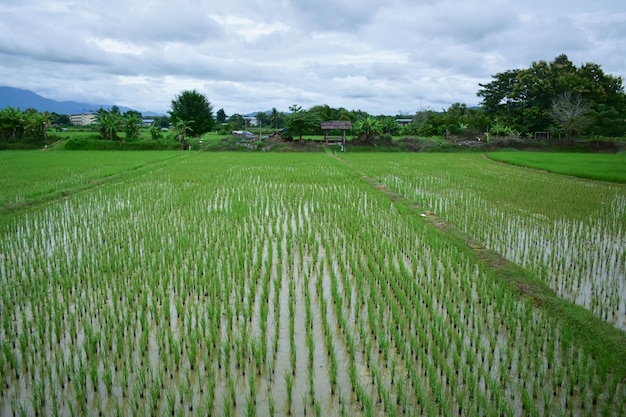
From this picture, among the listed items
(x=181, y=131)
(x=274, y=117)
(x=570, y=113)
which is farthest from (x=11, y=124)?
(x=570, y=113)

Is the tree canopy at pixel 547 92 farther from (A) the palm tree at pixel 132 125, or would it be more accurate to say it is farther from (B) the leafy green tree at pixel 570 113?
(A) the palm tree at pixel 132 125

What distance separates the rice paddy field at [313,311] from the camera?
2.66 metres

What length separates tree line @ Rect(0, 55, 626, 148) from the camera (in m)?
27.6


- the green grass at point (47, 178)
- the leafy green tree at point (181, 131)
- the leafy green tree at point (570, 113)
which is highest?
the leafy green tree at point (570, 113)

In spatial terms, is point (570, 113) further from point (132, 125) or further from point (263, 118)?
point (263, 118)

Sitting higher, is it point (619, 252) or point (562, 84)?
point (562, 84)

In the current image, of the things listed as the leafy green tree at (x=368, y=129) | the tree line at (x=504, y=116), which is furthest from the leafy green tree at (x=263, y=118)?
the leafy green tree at (x=368, y=129)

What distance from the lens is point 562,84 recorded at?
3056 cm

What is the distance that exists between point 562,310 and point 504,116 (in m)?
32.0

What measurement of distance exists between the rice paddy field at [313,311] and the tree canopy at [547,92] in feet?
82.7

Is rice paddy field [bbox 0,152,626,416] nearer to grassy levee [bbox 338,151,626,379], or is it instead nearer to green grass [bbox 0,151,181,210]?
grassy levee [bbox 338,151,626,379]

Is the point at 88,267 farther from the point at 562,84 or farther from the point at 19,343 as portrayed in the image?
the point at 562,84

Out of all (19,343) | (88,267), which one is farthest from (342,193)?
(19,343)

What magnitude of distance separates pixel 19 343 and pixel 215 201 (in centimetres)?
647
